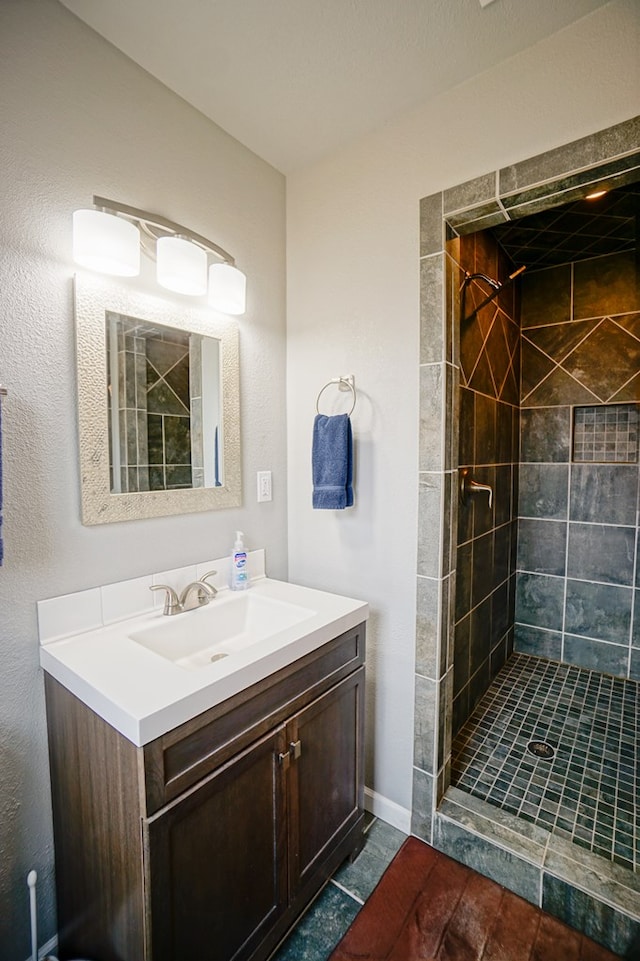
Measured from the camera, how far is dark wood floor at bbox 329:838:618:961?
1.24 meters

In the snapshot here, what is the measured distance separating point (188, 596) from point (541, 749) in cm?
→ 173

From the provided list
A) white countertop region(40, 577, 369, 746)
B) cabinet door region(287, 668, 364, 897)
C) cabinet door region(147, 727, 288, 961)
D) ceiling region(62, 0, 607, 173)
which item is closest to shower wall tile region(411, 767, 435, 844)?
cabinet door region(287, 668, 364, 897)

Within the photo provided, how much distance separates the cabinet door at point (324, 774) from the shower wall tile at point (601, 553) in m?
1.87

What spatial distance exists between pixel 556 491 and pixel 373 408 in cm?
172

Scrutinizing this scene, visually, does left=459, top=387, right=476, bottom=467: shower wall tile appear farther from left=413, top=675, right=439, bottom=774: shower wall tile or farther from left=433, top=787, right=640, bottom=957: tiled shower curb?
left=433, top=787, right=640, bottom=957: tiled shower curb

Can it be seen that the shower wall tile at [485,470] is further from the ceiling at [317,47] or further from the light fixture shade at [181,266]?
the light fixture shade at [181,266]

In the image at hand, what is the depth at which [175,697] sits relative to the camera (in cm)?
91

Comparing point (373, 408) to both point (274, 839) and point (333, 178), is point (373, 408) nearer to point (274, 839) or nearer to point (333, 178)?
point (333, 178)

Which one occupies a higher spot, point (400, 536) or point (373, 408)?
point (373, 408)

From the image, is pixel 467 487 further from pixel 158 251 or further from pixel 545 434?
pixel 158 251

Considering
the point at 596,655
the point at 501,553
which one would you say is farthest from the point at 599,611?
the point at 501,553

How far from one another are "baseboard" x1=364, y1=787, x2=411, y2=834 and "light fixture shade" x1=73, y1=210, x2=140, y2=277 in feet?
6.87

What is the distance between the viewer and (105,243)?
3.94 feet

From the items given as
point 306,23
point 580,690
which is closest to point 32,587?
point 306,23
